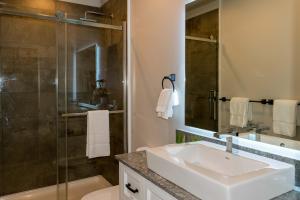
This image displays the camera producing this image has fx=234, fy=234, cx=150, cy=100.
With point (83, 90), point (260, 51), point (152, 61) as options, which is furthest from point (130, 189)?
point (83, 90)

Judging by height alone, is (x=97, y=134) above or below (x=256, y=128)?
below

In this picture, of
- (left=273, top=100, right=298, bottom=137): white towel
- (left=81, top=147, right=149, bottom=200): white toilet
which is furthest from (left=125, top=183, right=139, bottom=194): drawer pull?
(left=273, top=100, right=298, bottom=137): white towel

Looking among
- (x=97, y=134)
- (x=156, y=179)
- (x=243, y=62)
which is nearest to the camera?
(x=156, y=179)

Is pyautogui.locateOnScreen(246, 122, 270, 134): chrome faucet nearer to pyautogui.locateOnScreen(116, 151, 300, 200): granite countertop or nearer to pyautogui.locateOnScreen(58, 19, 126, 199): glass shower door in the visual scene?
pyautogui.locateOnScreen(116, 151, 300, 200): granite countertop

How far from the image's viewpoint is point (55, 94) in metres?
2.80

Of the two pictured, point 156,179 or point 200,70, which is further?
point 200,70

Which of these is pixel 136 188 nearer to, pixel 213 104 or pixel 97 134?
pixel 213 104

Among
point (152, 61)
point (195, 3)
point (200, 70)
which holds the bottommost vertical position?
point (200, 70)

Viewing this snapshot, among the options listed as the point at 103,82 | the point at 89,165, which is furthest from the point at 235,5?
the point at 89,165

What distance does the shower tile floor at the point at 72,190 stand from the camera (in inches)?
105

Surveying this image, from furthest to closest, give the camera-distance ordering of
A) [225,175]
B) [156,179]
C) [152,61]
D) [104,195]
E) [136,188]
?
[152,61] < [104,195] < [136,188] < [156,179] < [225,175]

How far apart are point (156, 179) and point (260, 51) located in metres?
0.92

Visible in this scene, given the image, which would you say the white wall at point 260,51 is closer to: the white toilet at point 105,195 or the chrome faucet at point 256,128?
the chrome faucet at point 256,128

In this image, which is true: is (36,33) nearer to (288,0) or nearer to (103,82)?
(103,82)
